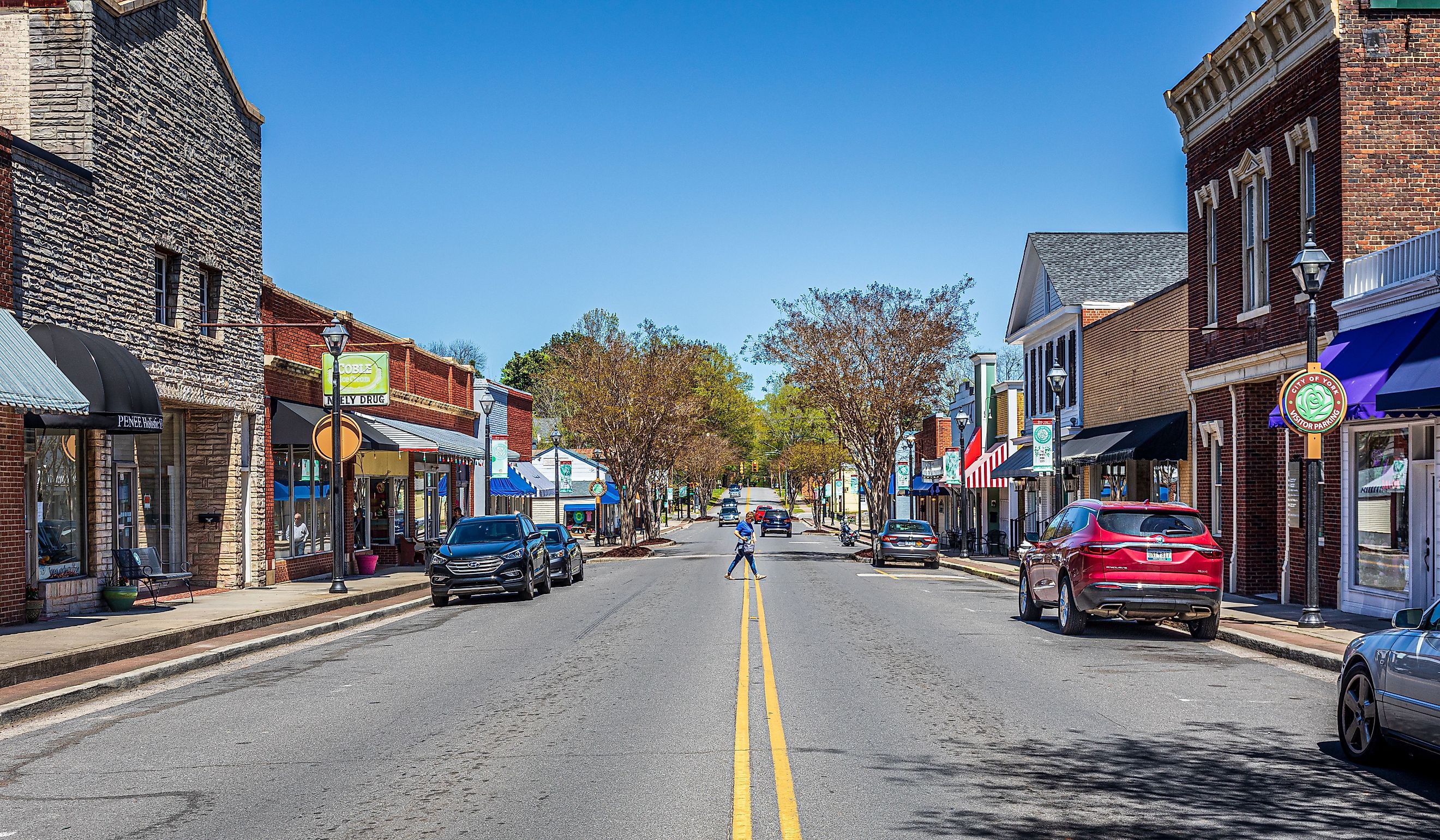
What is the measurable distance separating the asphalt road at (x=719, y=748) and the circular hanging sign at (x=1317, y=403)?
3319 mm

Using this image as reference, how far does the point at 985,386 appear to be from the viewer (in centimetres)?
5366

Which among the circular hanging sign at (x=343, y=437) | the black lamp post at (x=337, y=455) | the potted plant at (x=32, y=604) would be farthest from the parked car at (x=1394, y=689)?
the circular hanging sign at (x=343, y=437)

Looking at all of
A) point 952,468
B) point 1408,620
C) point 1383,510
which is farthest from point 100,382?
point 952,468

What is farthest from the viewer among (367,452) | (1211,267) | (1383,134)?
(367,452)

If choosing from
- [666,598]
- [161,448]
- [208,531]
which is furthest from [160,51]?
[666,598]

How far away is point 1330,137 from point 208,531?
2136cm

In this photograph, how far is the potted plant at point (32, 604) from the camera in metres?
18.0

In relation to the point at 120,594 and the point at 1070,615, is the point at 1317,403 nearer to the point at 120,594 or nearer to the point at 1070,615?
the point at 1070,615

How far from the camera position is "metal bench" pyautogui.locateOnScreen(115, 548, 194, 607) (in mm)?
20047

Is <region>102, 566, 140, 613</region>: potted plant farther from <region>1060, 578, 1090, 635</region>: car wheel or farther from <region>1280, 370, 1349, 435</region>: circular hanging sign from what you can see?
<region>1280, 370, 1349, 435</region>: circular hanging sign

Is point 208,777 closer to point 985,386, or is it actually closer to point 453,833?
point 453,833

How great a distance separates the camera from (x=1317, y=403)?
55.3 ft

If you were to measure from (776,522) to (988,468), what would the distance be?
33.1 meters

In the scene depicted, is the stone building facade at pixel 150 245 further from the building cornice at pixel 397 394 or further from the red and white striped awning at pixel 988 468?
the red and white striped awning at pixel 988 468
